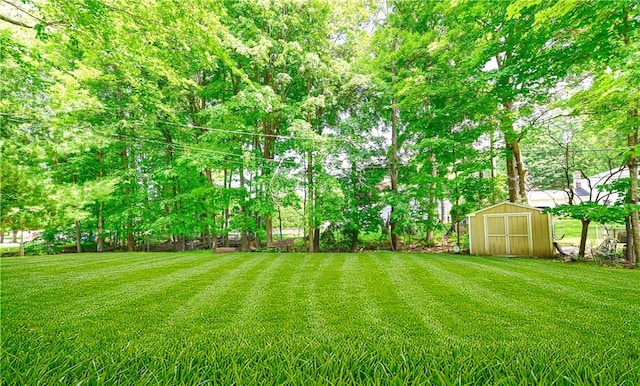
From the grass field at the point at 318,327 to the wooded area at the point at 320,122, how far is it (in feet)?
10.9

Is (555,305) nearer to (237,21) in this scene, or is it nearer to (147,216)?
(237,21)

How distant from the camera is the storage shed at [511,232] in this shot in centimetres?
789

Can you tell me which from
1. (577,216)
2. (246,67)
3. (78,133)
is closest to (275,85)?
(246,67)

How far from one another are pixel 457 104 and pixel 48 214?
12.2 metres

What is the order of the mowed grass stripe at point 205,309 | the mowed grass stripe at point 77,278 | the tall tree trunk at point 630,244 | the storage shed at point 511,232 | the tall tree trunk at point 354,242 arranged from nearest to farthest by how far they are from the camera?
the mowed grass stripe at point 205,309
the mowed grass stripe at point 77,278
the tall tree trunk at point 630,244
the storage shed at point 511,232
the tall tree trunk at point 354,242

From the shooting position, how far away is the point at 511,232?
828 cm

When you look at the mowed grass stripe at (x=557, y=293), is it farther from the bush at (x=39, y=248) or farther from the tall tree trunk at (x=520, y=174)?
the bush at (x=39, y=248)

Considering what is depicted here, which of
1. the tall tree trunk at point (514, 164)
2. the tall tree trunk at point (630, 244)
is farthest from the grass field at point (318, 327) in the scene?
the tall tree trunk at point (514, 164)

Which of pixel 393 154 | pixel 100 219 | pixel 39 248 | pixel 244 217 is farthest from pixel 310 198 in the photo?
pixel 39 248

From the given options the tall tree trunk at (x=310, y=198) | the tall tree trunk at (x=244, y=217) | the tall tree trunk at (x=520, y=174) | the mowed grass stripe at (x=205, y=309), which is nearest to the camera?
the mowed grass stripe at (x=205, y=309)

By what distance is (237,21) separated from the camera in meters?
9.29

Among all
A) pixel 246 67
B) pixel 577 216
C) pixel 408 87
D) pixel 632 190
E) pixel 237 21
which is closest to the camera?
pixel 632 190

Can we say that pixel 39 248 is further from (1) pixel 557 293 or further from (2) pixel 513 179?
(2) pixel 513 179

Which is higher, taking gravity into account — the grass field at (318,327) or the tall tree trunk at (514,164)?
the tall tree trunk at (514,164)
